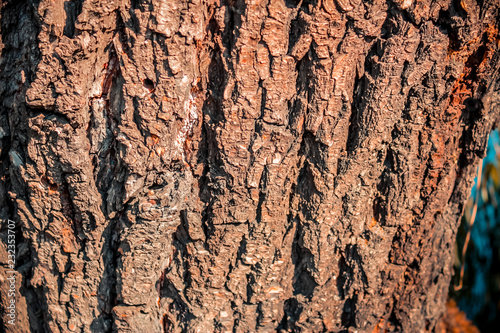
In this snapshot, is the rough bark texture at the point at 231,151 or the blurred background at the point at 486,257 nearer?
the rough bark texture at the point at 231,151

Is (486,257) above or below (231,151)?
below

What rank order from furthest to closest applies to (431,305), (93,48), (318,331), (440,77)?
1. (431,305)
2. (318,331)
3. (440,77)
4. (93,48)

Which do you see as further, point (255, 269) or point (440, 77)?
point (255, 269)

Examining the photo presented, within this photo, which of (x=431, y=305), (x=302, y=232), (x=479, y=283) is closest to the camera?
(x=302, y=232)

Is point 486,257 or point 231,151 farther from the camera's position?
point 486,257

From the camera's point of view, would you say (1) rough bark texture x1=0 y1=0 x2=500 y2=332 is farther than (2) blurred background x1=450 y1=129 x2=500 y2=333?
No

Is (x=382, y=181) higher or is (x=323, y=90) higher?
(x=323, y=90)

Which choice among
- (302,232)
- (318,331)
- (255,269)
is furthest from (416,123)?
(318,331)

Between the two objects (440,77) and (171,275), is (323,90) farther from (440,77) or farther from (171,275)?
(171,275)
